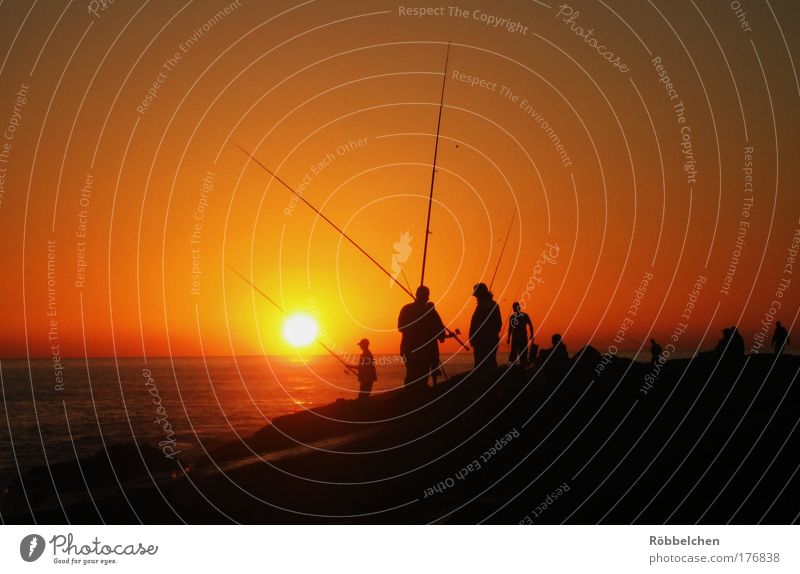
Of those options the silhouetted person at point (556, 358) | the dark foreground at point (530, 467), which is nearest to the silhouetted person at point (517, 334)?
the silhouetted person at point (556, 358)

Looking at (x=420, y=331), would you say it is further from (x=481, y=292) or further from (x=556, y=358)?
(x=556, y=358)

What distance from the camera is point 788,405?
12102mm

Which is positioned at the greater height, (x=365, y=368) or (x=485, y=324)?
(x=365, y=368)

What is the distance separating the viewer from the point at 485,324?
13688 millimetres

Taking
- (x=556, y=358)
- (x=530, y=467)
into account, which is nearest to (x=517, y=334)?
(x=556, y=358)

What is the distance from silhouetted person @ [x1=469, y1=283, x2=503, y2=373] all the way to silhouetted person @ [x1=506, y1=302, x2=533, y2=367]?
175cm

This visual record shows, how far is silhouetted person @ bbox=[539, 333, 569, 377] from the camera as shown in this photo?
14.4 metres

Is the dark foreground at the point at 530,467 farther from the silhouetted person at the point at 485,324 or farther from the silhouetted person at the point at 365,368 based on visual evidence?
the silhouetted person at the point at 365,368

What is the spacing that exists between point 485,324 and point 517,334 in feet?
6.91

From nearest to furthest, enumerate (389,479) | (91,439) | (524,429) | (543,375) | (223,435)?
(389,479) → (524,429) → (543,375) → (223,435) → (91,439)

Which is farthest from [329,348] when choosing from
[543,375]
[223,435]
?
[223,435]

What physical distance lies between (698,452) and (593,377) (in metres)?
3.91

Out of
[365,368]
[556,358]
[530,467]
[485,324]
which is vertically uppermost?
[365,368]

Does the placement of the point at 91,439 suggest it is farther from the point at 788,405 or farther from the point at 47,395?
the point at 47,395
